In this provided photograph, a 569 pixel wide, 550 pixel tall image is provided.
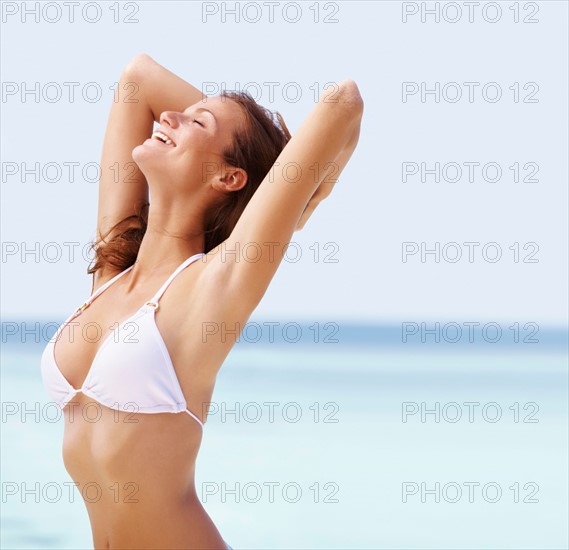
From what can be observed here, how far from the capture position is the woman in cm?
170

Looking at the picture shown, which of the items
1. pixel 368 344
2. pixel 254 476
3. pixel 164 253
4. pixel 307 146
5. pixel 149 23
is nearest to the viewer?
pixel 307 146

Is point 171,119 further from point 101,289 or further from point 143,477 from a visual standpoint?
point 143,477

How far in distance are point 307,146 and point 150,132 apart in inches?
25.8

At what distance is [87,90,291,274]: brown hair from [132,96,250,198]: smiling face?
0.07 feet

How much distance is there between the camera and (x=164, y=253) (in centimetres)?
192

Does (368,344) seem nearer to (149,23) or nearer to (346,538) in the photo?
(149,23)

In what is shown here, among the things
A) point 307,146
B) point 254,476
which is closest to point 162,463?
point 307,146

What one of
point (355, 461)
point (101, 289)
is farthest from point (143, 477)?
point (355, 461)

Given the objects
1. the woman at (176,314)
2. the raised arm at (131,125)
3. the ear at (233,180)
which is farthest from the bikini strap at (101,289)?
the ear at (233,180)

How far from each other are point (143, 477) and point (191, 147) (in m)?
0.63

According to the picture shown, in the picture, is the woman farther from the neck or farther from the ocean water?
the ocean water

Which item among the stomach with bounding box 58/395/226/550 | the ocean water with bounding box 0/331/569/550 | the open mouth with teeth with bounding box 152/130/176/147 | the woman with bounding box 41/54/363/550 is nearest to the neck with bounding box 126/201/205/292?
the woman with bounding box 41/54/363/550

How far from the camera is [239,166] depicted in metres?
1.96

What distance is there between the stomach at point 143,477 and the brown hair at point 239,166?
15.1 inches
